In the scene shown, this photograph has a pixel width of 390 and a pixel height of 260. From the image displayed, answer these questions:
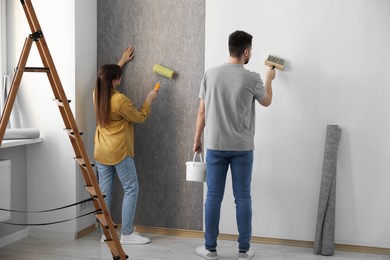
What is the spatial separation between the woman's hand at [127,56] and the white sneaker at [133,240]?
1.29m

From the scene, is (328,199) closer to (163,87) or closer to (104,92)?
(163,87)

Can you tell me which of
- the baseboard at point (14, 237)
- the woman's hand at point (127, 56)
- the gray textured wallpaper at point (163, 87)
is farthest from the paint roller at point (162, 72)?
the baseboard at point (14, 237)

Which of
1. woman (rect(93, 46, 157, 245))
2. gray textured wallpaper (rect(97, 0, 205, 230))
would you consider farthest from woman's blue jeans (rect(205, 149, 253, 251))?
woman (rect(93, 46, 157, 245))

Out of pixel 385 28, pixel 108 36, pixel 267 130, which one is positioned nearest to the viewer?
pixel 385 28

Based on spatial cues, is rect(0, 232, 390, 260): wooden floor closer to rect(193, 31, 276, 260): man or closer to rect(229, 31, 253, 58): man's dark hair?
rect(193, 31, 276, 260): man

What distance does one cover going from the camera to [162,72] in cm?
400

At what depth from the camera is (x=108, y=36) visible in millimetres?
4207

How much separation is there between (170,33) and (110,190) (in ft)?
4.13

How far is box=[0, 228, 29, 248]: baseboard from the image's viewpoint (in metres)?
3.83

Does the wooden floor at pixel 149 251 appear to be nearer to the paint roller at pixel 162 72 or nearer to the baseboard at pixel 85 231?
the baseboard at pixel 85 231

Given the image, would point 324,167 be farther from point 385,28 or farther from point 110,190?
point 110,190

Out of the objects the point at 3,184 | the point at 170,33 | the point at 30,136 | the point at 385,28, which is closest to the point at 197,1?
the point at 170,33

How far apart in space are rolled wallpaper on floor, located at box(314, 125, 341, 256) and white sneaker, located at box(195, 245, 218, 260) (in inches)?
28.1

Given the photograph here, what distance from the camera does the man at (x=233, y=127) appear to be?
133 inches
